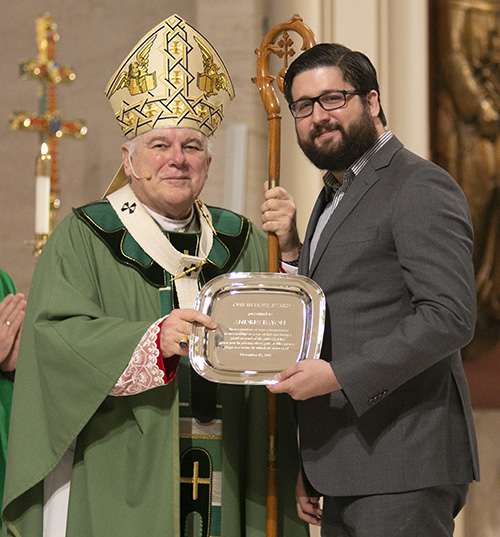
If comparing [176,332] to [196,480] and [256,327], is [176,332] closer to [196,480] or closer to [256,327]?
[256,327]

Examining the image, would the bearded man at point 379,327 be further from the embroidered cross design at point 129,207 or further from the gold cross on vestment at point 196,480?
the embroidered cross design at point 129,207

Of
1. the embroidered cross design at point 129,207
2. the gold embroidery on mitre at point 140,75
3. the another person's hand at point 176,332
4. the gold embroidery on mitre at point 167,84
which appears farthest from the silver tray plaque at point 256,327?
the gold embroidery on mitre at point 140,75

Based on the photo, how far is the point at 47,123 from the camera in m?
4.51

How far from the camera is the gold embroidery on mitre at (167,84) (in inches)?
126

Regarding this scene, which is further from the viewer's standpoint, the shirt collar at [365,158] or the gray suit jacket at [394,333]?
the shirt collar at [365,158]

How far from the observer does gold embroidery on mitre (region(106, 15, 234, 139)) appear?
3.21m

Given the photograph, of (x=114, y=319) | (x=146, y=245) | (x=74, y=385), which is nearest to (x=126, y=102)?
(x=146, y=245)

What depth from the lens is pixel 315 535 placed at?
4.34 metres

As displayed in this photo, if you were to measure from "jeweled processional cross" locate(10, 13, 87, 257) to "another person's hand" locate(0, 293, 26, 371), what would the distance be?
2.62 ft

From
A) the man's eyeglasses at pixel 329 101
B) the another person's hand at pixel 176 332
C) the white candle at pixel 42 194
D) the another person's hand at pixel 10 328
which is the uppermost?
the man's eyeglasses at pixel 329 101

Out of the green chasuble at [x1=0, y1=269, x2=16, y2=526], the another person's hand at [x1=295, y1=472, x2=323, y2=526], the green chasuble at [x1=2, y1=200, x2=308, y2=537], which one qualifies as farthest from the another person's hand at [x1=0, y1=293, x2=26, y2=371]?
the another person's hand at [x1=295, y1=472, x2=323, y2=526]

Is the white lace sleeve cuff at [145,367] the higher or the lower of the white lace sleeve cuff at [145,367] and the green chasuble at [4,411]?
the higher

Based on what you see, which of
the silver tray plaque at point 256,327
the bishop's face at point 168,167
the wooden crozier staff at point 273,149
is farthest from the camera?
the bishop's face at point 168,167

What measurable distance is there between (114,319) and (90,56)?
306 centimetres
